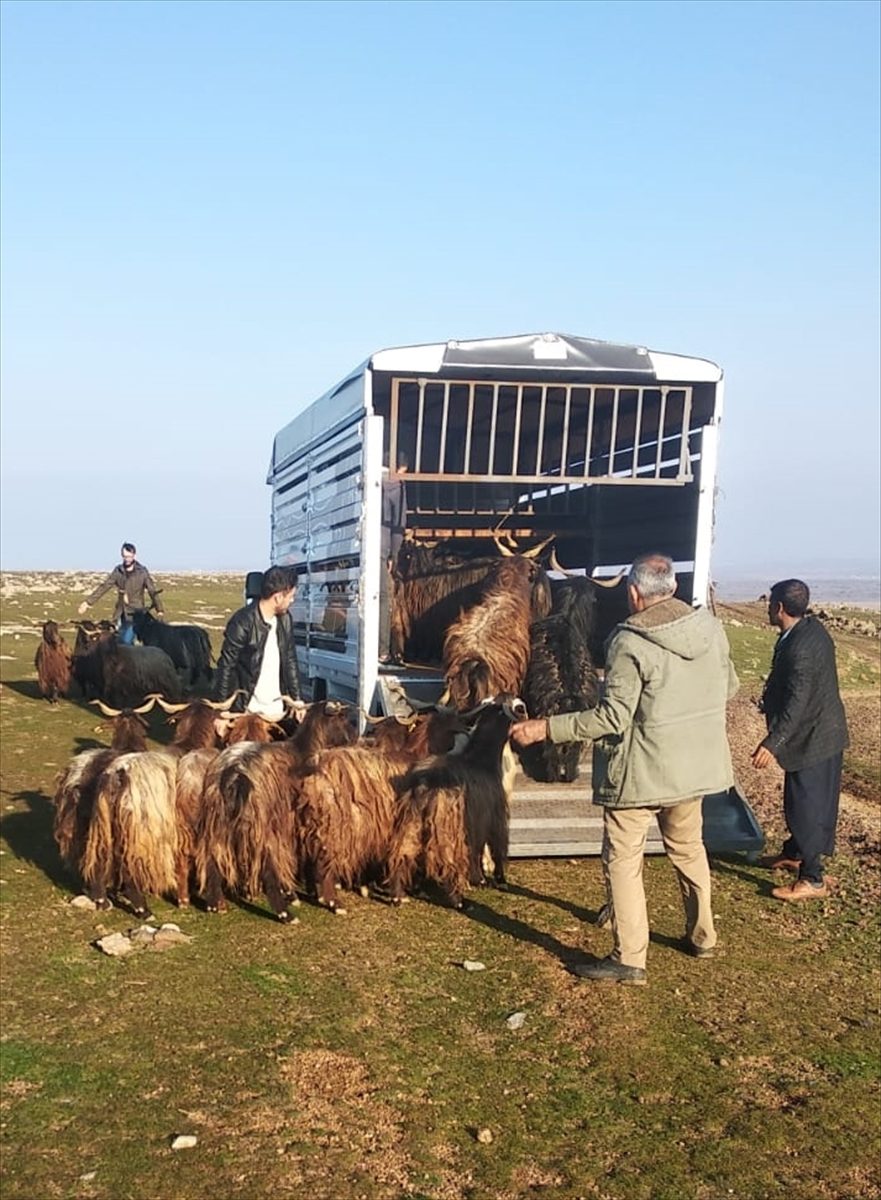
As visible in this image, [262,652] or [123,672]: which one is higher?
[262,652]

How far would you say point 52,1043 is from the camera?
4797 millimetres

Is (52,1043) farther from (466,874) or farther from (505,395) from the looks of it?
(505,395)

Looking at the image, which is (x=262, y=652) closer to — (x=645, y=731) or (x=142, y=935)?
(x=142, y=935)

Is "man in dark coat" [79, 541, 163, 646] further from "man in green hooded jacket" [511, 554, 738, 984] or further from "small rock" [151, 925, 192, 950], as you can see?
"man in green hooded jacket" [511, 554, 738, 984]

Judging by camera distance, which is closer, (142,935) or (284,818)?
(142,935)

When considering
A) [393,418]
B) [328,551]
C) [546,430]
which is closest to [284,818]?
[393,418]

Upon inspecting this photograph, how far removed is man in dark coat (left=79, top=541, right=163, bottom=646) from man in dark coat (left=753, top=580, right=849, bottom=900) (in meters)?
11.3

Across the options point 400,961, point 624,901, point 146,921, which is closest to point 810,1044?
point 624,901

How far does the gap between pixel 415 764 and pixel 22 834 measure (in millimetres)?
3260

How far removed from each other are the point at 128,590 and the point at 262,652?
30.8 ft

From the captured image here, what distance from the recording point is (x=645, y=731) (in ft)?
18.3

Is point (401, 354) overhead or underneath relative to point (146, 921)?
overhead

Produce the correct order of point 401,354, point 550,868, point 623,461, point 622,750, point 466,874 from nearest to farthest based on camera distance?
1. point 622,750
2. point 466,874
3. point 550,868
4. point 401,354
5. point 623,461

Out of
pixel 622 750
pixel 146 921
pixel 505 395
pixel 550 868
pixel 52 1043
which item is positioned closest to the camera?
pixel 52 1043
